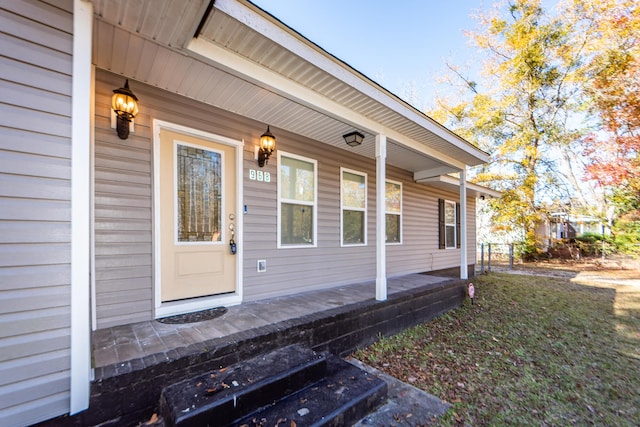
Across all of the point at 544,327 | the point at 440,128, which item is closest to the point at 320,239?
the point at 440,128

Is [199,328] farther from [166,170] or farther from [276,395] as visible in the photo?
[166,170]

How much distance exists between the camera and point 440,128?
4191 mm

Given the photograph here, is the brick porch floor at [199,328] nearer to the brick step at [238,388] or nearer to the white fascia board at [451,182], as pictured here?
the brick step at [238,388]

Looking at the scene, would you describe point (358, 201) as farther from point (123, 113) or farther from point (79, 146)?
point (79, 146)

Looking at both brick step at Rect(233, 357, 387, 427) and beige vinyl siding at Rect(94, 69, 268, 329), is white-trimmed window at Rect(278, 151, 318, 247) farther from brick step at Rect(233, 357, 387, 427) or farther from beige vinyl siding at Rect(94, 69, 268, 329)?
brick step at Rect(233, 357, 387, 427)

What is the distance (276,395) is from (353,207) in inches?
136

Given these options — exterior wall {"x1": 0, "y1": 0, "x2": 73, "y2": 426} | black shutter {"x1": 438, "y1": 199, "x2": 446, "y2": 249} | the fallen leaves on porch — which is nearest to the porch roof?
exterior wall {"x1": 0, "y1": 0, "x2": 73, "y2": 426}

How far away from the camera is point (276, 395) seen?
6.34 feet

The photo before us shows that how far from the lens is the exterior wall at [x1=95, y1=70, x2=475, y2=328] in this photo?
8.31 feet

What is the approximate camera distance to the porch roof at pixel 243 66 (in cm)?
191

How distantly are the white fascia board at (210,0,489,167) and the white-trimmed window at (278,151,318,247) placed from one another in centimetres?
116

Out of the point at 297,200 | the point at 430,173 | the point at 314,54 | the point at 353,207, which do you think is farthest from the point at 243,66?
the point at 430,173

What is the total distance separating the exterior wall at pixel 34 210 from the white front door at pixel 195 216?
1212 millimetres

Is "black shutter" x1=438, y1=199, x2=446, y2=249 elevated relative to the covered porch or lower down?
elevated
